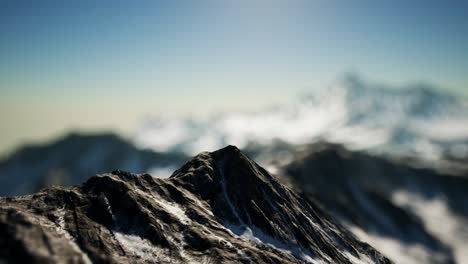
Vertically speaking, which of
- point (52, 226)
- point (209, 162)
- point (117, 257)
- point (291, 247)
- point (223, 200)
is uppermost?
point (209, 162)

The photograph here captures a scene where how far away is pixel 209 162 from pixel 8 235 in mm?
76652

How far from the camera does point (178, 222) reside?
4097 inches

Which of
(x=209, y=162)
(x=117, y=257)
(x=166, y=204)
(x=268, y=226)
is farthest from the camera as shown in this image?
(x=209, y=162)

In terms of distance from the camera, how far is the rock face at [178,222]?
8131cm

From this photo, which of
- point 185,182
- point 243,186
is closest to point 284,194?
point 243,186

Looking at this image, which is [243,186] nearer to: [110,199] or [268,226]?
[268,226]

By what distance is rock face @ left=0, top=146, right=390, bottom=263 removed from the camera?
8131 cm

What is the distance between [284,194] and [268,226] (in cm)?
2986

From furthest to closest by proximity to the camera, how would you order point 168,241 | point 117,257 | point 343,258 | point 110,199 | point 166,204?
point 343,258, point 166,204, point 110,199, point 168,241, point 117,257

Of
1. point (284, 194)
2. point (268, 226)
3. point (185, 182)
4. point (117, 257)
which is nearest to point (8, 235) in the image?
point (117, 257)

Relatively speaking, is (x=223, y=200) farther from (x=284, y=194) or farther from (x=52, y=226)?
(x=52, y=226)

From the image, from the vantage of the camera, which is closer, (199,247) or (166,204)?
(199,247)

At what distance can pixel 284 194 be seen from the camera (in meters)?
148

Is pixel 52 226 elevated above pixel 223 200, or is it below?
below
